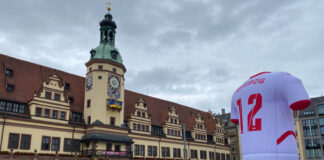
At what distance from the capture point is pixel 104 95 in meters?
39.8

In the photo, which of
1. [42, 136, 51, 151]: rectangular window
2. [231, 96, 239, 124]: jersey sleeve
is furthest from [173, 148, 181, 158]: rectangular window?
[231, 96, 239, 124]: jersey sleeve

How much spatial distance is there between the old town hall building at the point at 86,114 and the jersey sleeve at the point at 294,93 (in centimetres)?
1950

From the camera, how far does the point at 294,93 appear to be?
12.2m

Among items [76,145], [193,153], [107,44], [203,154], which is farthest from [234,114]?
[203,154]

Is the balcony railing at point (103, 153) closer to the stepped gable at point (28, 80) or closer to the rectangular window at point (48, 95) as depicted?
the stepped gable at point (28, 80)

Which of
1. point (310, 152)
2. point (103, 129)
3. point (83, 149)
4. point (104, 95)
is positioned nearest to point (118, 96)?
point (104, 95)

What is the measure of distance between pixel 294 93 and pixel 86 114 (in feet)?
104

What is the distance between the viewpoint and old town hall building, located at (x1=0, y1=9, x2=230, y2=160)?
108 ft

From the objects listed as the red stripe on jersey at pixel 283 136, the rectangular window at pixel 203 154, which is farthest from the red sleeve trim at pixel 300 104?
the rectangular window at pixel 203 154

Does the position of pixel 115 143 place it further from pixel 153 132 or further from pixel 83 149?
pixel 153 132

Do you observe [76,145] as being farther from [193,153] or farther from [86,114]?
[193,153]

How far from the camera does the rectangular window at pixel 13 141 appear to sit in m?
31.1

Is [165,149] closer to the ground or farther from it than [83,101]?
closer to the ground

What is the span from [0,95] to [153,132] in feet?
78.2
